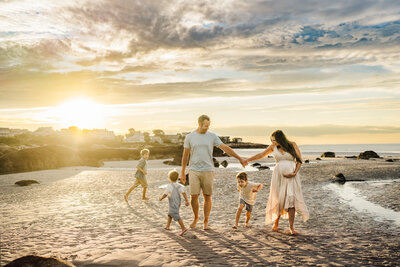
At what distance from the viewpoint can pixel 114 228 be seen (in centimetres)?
838

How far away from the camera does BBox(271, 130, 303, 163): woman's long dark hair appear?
738 centimetres

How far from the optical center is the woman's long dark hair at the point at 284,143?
738cm

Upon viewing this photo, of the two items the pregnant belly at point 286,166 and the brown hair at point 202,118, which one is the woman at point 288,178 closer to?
the pregnant belly at point 286,166

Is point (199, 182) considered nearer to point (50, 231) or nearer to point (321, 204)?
point (50, 231)

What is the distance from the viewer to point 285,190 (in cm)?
752

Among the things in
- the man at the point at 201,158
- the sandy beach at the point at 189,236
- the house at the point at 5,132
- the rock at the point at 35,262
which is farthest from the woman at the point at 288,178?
the house at the point at 5,132

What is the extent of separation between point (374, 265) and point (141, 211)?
7161 millimetres

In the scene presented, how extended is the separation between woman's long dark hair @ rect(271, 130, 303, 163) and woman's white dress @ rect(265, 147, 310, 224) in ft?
0.29

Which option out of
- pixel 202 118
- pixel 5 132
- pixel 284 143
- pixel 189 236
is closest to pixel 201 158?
pixel 202 118

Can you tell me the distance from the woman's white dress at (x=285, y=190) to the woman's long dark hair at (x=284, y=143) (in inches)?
3.5

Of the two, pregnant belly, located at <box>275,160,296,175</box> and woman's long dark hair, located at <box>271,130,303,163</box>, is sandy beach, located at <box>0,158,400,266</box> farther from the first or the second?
woman's long dark hair, located at <box>271,130,303,163</box>

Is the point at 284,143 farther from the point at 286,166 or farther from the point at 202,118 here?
the point at 202,118

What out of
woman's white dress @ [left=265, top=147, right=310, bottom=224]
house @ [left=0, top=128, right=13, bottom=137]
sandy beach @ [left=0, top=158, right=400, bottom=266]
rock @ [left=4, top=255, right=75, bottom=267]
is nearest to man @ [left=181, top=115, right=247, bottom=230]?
sandy beach @ [left=0, top=158, right=400, bottom=266]

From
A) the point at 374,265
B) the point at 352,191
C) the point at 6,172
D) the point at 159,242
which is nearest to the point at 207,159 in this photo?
the point at 159,242
